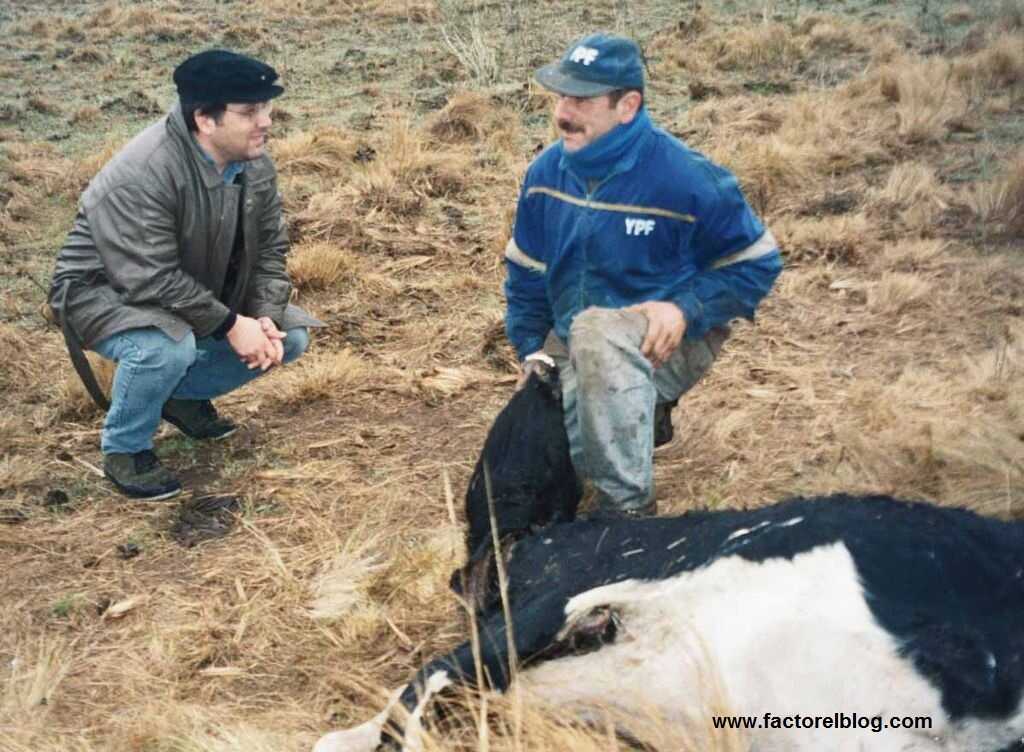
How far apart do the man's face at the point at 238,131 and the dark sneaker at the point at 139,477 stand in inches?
43.0

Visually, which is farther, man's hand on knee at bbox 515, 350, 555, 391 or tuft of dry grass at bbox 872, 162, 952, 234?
tuft of dry grass at bbox 872, 162, 952, 234

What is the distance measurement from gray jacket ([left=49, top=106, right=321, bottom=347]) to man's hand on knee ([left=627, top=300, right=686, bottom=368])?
1550 mm

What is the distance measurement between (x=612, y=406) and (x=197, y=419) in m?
1.99

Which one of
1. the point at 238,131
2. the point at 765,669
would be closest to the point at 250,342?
the point at 238,131

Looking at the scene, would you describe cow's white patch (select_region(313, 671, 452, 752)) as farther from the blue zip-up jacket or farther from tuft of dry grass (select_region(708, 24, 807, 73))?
tuft of dry grass (select_region(708, 24, 807, 73))

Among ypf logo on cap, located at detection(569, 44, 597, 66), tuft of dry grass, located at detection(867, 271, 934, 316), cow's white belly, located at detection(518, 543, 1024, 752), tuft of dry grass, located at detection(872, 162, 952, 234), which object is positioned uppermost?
ypf logo on cap, located at detection(569, 44, 597, 66)

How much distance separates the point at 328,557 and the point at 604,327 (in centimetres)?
118

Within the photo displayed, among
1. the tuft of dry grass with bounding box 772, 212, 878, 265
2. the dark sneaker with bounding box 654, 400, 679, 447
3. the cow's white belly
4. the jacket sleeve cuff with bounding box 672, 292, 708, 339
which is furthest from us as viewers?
the tuft of dry grass with bounding box 772, 212, 878, 265

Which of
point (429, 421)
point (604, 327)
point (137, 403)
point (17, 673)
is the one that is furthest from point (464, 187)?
point (17, 673)

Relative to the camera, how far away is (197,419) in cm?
454

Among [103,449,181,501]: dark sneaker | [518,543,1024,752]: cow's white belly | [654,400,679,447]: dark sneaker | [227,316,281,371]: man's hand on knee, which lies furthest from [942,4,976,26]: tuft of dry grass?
[518,543,1024,752]: cow's white belly

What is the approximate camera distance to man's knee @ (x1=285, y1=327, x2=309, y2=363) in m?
4.52

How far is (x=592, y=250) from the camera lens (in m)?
3.51

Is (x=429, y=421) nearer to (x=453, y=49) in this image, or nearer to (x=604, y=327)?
(x=604, y=327)
